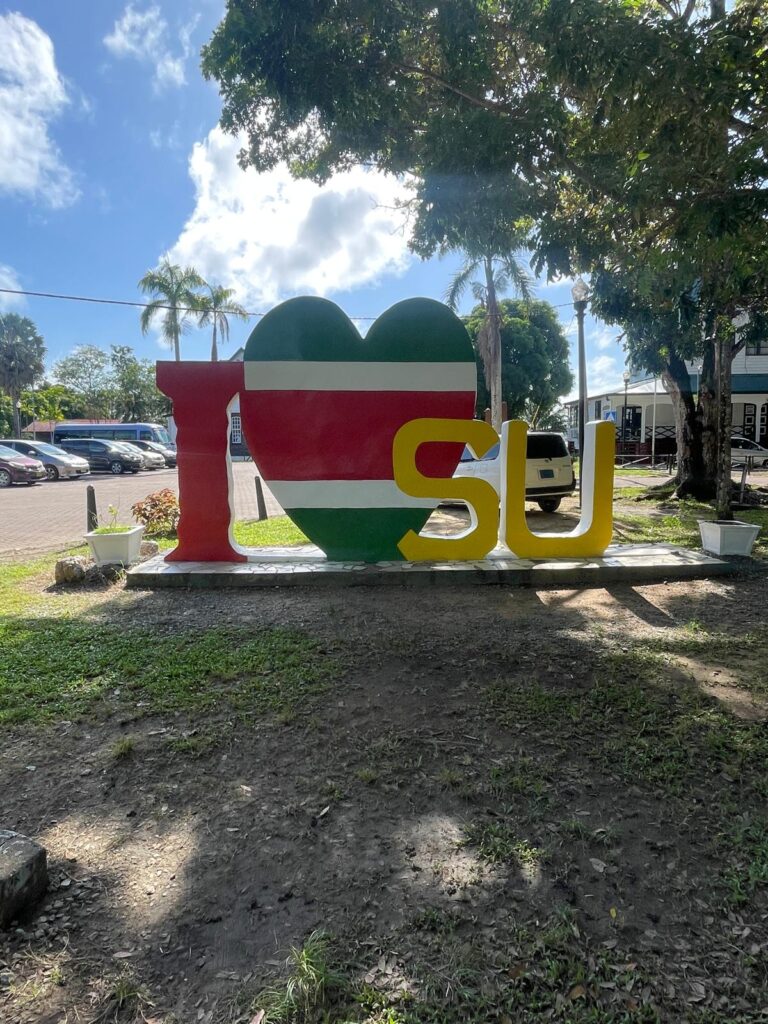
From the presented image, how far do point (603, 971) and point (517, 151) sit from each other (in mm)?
6658

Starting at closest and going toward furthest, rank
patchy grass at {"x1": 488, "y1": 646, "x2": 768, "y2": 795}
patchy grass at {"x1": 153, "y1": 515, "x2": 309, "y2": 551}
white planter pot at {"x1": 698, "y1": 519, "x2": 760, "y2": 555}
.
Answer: patchy grass at {"x1": 488, "y1": 646, "x2": 768, "y2": 795}, white planter pot at {"x1": 698, "y1": 519, "x2": 760, "y2": 555}, patchy grass at {"x1": 153, "y1": 515, "x2": 309, "y2": 551}

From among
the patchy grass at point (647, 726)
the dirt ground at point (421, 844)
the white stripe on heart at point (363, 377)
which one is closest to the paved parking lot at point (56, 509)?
the white stripe on heart at point (363, 377)

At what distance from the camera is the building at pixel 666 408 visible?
97.6 feet

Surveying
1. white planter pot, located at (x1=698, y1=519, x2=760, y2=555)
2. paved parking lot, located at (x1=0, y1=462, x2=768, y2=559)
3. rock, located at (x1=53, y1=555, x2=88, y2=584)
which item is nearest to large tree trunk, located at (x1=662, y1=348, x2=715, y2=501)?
paved parking lot, located at (x1=0, y1=462, x2=768, y2=559)

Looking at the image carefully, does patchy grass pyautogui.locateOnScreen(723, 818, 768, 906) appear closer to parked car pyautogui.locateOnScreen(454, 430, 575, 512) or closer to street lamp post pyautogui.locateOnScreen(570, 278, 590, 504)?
parked car pyautogui.locateOnScreen(454, 430, 575, 512)

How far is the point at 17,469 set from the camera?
2161cm

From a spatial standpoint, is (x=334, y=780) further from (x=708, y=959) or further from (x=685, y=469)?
(x=685, y=469)

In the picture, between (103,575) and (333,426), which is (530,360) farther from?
(103,575)

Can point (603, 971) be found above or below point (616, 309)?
below

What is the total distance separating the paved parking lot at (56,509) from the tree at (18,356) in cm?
3605

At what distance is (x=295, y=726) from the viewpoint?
3.37 metres

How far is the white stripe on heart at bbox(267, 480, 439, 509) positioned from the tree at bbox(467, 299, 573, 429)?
73.4 feet

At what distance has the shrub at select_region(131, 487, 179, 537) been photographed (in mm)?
9422

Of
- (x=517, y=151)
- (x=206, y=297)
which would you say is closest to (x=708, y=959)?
(x=517, y=151)
